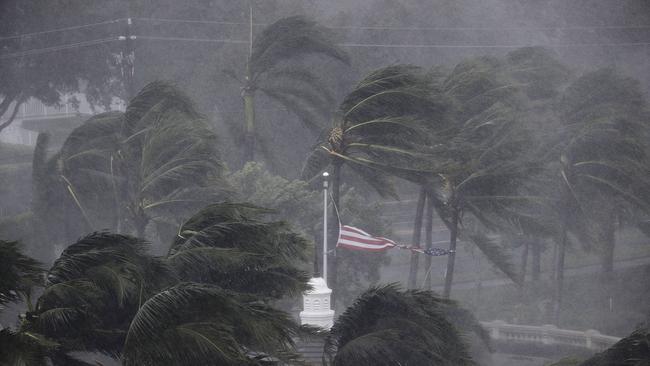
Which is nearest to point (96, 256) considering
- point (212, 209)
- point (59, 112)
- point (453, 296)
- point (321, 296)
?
point (212, 209)

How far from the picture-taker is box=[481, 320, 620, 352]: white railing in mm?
34844

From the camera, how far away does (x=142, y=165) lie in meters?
29.9

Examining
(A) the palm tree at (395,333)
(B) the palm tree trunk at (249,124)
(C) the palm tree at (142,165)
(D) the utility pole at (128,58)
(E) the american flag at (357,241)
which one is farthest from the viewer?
(D) the utility pole at (128,58)

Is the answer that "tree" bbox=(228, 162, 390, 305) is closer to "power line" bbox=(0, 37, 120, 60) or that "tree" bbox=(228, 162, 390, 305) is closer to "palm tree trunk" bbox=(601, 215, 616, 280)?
"palm tree trunk" bbox=(601, 215, 616, 280)

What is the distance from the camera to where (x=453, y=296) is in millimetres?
47031

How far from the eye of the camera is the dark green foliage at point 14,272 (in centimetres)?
1300

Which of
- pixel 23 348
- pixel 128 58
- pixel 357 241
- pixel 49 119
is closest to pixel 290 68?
pixel 357 241

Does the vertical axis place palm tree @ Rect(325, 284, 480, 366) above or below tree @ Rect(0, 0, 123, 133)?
below

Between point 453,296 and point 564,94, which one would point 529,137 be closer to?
point 564,94

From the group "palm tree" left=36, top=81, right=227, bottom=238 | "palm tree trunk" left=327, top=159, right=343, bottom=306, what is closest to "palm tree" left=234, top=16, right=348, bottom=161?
"palm tree trunk" left=327, top=159, right=343, bottom=306

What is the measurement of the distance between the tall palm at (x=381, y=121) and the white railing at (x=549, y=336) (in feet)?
27.8

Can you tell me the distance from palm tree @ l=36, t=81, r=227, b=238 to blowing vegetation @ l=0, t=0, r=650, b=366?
0.31 feet

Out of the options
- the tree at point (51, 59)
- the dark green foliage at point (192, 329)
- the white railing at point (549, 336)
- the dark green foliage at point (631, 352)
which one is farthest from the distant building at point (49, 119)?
the dark green foliage at point (631, 352)

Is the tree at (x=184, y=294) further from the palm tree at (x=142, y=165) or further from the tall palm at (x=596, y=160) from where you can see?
the tall palm at (x=596, y=160)
